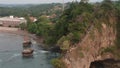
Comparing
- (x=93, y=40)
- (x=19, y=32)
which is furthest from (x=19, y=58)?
(x=19, y=32)

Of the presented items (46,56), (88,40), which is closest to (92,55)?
(88,40)

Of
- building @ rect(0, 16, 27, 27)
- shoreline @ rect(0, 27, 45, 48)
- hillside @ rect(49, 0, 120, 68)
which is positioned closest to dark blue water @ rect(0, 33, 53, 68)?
hillside @ rect(49, 0, 120, 68)

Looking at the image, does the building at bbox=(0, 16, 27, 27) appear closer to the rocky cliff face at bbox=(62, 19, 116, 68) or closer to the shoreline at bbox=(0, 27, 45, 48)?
the shoreline at bbox=(0, 27, 45, 48)

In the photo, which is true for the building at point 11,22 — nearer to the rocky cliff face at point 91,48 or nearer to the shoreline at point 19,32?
the shoreline at point 19,32

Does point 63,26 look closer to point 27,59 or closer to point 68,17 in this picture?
point 68,17

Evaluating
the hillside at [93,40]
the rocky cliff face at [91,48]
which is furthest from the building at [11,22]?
the rocky cliff face at [91,48]

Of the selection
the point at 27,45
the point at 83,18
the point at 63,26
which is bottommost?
the point at 27,45

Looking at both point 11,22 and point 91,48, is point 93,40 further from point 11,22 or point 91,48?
point 11,22

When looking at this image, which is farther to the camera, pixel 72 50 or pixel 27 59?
pixel 27 59
